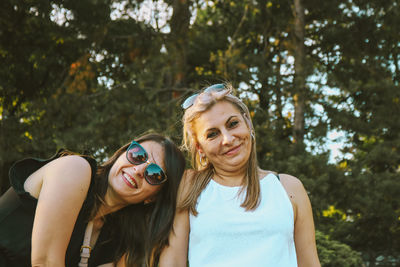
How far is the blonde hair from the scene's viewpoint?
2.43 meters

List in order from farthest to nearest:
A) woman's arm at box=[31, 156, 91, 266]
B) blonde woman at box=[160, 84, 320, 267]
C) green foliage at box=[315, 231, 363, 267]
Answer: green foliage at box=[315, 231, 363, 267], blonde woman at box=[160, 84, 320, 267], woman's arm at box=[31, 156, 91, 266]

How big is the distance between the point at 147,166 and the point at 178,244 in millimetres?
522

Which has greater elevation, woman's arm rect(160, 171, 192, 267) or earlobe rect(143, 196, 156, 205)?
earlobe rect(143, 196, 156, 205)

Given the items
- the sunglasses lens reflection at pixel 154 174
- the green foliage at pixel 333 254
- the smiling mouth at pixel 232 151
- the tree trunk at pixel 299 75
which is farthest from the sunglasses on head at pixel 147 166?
the tree trunk at pixel 299 75

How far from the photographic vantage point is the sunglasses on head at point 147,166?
255 cm

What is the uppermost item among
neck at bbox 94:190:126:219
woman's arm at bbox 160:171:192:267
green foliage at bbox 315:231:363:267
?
neck at bbox 94:190:126:219

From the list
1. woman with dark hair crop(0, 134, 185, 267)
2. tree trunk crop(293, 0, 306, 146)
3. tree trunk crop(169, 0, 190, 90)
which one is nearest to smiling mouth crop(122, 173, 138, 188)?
woman with dark hair crop(0, 134, 185, 267)

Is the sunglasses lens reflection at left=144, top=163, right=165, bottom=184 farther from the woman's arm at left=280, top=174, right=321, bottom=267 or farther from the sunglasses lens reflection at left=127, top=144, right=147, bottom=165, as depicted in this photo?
the woman's arm at left=280, top=174, right=321, bottom=267

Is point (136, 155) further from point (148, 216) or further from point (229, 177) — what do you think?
point (229, 177)

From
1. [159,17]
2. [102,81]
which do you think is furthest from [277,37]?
[102,81]

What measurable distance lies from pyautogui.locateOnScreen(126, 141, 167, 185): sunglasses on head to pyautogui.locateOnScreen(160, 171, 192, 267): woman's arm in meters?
0.20

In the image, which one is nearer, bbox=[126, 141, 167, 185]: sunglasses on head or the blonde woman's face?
the blonde woman's face

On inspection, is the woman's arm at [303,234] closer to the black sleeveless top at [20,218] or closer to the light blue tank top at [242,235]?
the light blue tank top at [242,235]

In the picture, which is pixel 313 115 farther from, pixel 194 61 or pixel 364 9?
pixel 194 61
